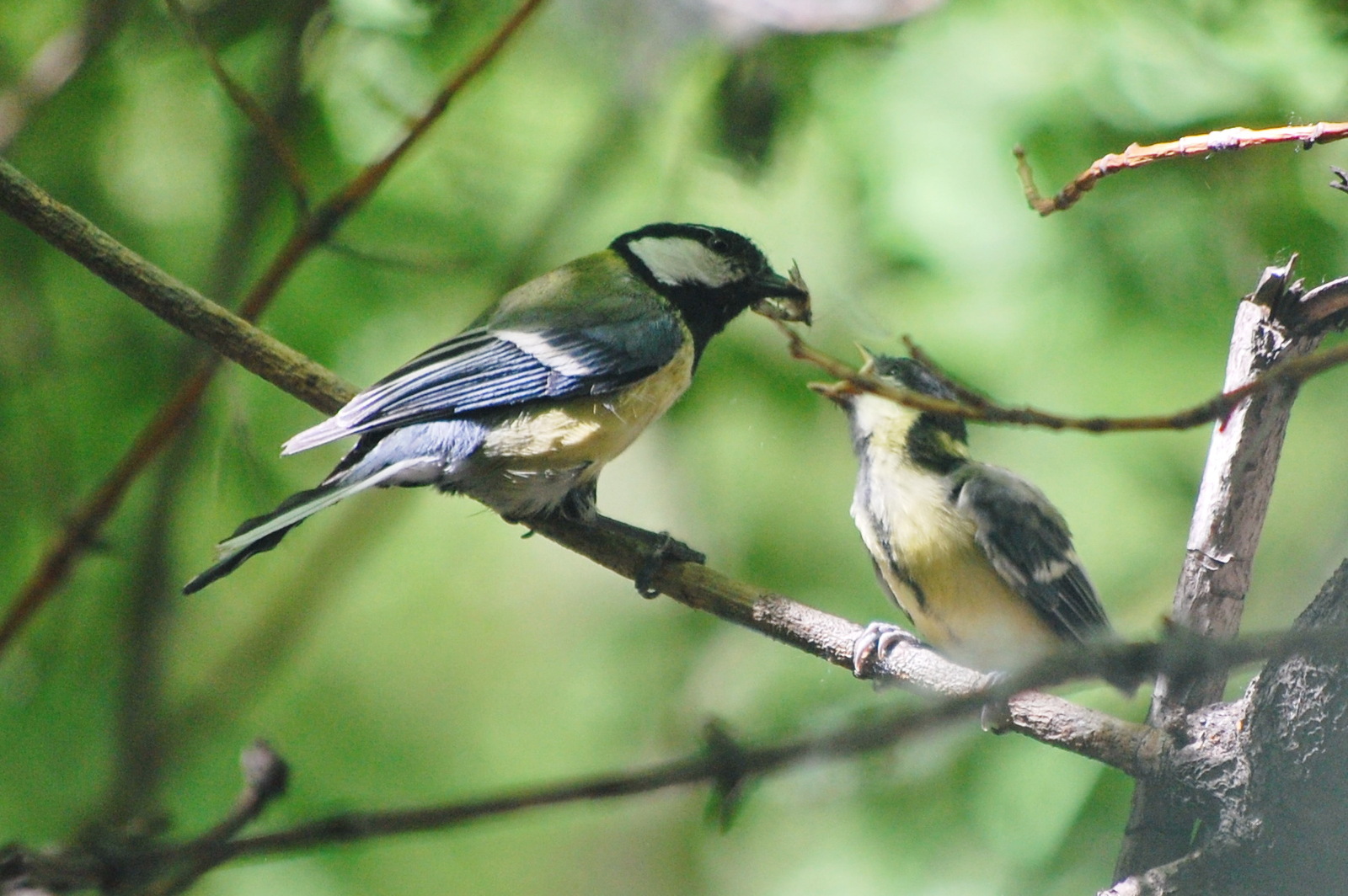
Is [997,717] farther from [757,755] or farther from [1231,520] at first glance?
[757,755]

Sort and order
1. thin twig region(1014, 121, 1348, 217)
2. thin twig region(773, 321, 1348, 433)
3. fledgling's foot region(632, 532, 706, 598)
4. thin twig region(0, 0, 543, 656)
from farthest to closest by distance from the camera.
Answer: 1. thin twig region(0, 0, 543, 656)
2. fledgling's foot region(632, 532, 706, 598)
3. thin twig region(1014, 121, 1348, 217)
4. thin twig region(773, 321, 1348, 433)

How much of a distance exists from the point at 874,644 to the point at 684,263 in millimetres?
913

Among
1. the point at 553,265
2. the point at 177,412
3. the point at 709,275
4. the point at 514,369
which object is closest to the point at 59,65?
the point at 177,412

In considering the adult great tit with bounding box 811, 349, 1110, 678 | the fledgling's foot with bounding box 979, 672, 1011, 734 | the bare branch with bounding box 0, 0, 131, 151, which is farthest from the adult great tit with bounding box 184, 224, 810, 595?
the bare branch with bounding box 0, 0, 131, 151

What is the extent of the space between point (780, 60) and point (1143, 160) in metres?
1.32

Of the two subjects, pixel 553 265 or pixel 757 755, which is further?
pixel 553 265

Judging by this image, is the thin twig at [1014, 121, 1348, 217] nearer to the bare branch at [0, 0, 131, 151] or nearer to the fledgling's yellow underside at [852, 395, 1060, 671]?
the fledgling's yellow underside at [852, 395, 1060, 671]

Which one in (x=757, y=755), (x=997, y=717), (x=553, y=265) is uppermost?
(x=553, y=265)

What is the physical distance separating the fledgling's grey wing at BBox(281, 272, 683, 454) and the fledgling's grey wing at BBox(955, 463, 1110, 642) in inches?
22.1

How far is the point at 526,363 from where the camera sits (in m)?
1.78

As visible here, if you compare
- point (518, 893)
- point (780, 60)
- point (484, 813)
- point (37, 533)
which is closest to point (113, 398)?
point (37, 533)

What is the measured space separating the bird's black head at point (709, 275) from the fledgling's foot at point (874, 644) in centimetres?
70

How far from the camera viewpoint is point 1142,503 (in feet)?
6.37

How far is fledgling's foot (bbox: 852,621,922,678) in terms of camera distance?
1398 mm
